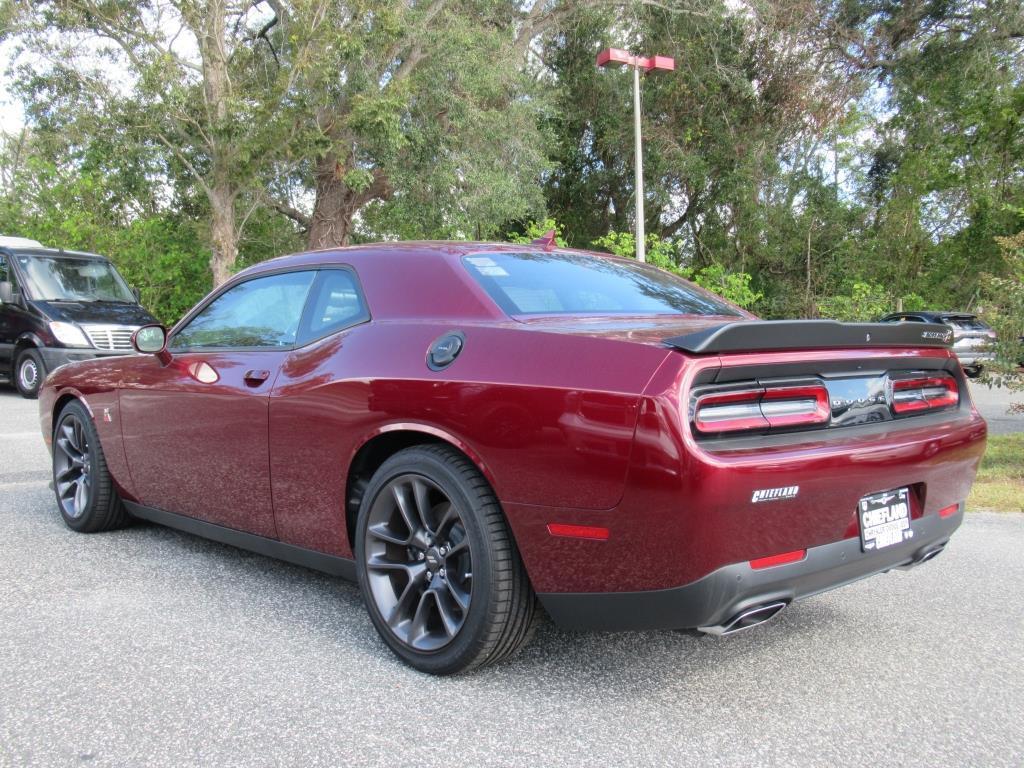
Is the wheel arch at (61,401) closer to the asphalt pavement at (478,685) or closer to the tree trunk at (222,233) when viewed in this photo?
the asphalt pavement at (478,685)

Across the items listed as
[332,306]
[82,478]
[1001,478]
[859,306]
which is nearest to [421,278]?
[332,306]

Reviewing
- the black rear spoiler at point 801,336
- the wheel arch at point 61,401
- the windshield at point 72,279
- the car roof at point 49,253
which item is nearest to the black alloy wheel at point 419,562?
the black rear spoiler at point 801,336

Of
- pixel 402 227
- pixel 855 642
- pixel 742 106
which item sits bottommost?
pixel 855 642

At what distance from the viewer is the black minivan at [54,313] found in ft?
42.2

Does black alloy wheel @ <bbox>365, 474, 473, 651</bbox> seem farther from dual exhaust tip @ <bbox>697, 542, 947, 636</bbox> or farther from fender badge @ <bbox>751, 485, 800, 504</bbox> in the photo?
fender badge @ <bbox>751, 485, 800, 504</bbox>

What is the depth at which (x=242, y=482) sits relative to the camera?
12.4 ft

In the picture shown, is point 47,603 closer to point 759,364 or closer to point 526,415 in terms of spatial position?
point 526,415

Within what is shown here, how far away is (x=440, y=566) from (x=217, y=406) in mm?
1418

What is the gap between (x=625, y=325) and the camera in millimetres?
3057

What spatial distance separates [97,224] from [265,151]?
525 cm

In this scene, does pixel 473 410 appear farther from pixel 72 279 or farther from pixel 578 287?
pixel 72 279

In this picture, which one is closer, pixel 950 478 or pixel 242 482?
pixel 950 478

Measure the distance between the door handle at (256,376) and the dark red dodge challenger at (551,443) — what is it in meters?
0.01

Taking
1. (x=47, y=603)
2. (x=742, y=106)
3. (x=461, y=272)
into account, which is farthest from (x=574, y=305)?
(x=742, y=106)
